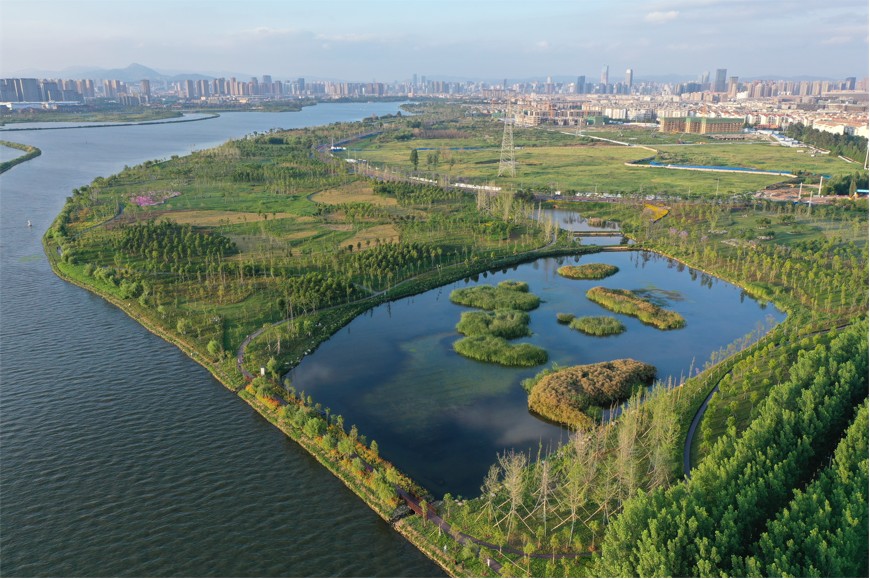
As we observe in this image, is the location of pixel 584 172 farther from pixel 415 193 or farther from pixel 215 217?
pixel 215 217

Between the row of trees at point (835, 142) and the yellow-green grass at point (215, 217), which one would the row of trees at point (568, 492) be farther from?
the row of trees at point (835, 142)

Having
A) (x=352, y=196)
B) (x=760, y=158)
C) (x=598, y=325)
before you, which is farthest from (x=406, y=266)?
(x=760, y=158)

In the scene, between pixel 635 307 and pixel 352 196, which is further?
pixel 352 196

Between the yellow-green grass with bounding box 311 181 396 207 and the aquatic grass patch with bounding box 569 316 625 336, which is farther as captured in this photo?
the yellow-green grass with bounding box 311 181 396 207

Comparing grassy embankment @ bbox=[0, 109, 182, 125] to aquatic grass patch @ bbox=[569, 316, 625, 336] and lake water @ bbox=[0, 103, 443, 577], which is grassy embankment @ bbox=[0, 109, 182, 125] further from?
aquatic grass patch @ bbox=[569, 316, 625, 336]

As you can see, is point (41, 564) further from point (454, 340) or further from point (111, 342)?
point (454, 340)

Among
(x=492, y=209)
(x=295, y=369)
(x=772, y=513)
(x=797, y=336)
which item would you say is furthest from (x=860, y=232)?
(x=295, y=369)

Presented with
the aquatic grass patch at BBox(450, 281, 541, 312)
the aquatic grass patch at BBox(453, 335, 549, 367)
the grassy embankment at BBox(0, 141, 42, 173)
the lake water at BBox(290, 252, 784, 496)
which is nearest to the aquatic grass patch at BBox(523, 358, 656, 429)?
the lake water at BBox(290, 252, 784, 496)

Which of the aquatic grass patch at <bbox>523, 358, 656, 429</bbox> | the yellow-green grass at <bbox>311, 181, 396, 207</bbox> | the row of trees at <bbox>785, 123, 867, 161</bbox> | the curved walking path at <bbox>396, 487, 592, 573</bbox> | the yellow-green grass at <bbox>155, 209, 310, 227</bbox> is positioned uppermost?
the row of trees at <bbox>785, 123, 867, 161</bbox>
